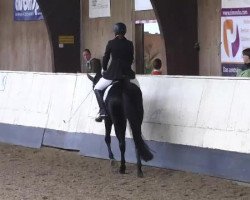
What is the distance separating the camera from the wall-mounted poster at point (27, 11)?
73.6 feet

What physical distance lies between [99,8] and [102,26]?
1.95 ft

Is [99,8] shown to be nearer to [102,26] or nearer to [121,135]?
[102,26]

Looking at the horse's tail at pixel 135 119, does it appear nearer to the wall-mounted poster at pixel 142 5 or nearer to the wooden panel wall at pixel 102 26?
the wall-mounted poster at pixel 142 5

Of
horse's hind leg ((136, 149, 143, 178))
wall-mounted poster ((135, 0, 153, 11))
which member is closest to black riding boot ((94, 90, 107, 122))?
horse's hind leg ((136, 149, 143, 178))

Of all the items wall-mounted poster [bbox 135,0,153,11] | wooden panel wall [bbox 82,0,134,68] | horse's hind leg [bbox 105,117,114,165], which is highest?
wall-mounted poster [bbox 135,0,153,11]

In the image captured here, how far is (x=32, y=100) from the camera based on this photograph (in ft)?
42.6

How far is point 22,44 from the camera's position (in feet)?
76.9

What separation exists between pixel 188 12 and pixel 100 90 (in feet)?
22.4

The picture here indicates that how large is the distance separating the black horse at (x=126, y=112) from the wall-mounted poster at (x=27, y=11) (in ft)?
42.1

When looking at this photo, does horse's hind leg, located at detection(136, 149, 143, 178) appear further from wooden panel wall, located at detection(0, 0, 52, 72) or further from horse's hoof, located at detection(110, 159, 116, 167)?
wooden panel wall, located at detection(0, 0, 52, 72)

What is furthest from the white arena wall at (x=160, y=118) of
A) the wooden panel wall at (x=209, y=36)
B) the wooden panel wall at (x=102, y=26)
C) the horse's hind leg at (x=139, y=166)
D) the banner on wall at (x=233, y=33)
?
the wooden panel wall at (x=102, y=26)

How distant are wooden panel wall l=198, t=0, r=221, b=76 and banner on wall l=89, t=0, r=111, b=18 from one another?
4.17 m

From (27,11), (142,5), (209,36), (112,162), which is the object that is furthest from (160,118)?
(27,11)

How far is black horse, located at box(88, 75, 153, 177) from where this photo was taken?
9789 millimetres
